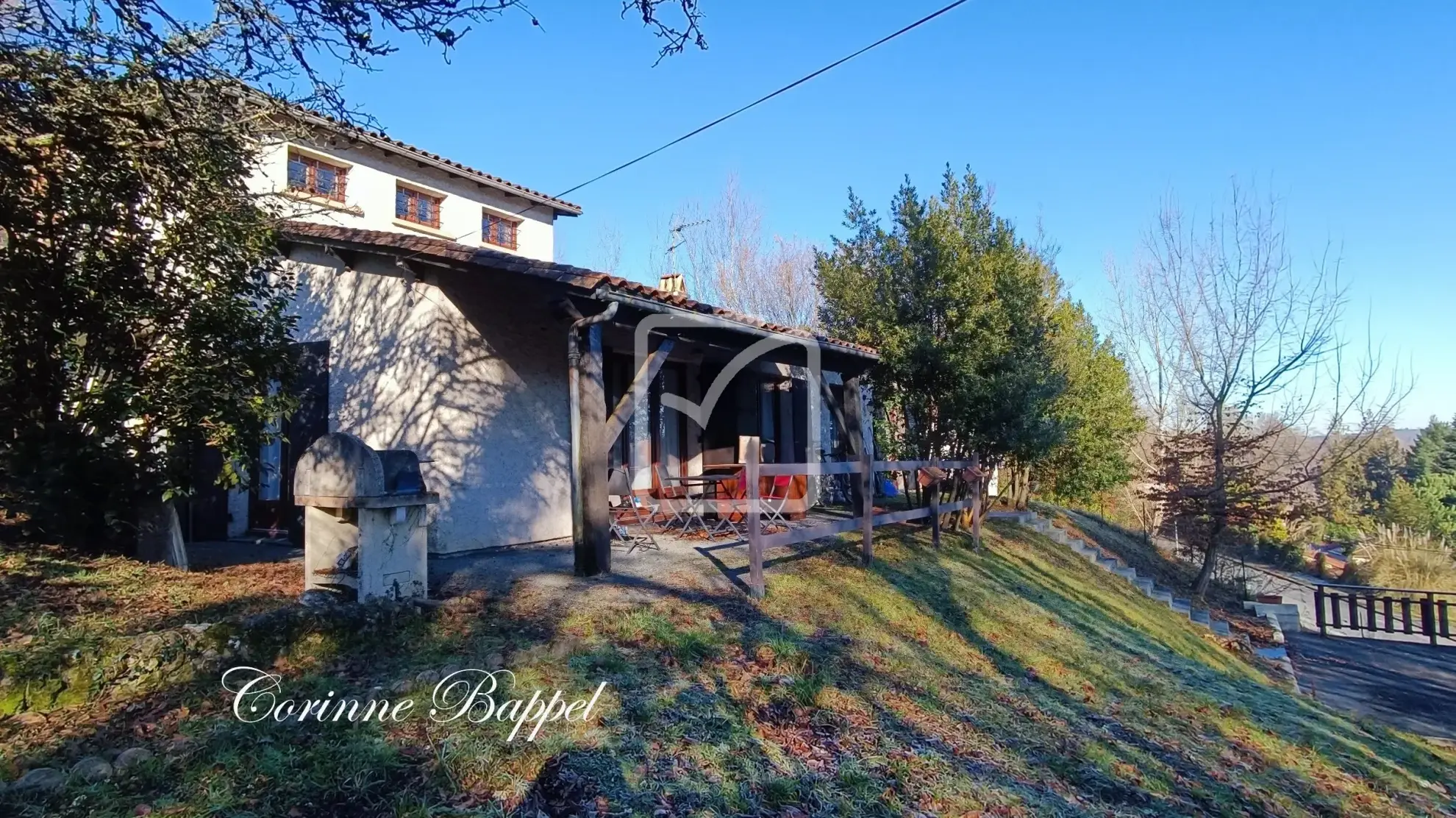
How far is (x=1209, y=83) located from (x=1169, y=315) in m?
6.51

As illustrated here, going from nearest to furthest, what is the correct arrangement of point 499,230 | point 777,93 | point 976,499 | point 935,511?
point 777,93 → point 935,511 → point 976,499 → point 499,230

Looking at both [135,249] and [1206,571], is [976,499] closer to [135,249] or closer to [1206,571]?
[1206,571]

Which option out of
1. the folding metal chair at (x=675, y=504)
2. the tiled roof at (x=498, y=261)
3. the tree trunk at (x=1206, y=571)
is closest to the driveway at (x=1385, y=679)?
the tree trunk at (x=1206, y=571)

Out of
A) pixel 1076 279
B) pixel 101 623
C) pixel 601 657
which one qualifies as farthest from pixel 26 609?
pixel 1076 279

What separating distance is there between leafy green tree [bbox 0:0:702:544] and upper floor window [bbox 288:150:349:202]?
7996 millimetres

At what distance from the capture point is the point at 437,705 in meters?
3.46

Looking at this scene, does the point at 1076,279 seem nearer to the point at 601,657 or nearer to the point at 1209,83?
the point at 1209,83

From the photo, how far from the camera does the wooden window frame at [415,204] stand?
582 inches

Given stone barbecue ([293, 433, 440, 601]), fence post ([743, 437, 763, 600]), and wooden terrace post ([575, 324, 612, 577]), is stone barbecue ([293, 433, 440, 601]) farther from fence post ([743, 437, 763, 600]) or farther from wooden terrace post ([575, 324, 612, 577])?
fence post ([743, 437, 763, 600])

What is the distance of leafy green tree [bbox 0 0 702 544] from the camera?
162 inches

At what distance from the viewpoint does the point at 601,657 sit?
420cm

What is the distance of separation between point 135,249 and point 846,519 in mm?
6414

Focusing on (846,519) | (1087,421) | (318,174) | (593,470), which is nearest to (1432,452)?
(1087,421)

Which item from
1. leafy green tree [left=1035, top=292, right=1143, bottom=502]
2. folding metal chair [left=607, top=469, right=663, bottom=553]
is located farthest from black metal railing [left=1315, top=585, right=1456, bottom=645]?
folding metal chair [left=607, top=469, right=663, bottom=553]
